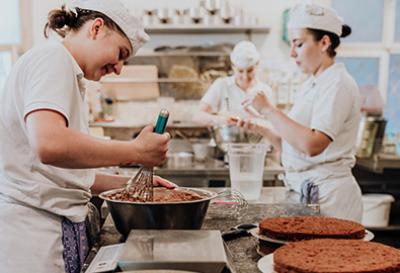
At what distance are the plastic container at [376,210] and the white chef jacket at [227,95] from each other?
3.79ft

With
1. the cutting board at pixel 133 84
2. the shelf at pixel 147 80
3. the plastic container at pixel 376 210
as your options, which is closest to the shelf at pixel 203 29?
the cutting board at pixel 133 84

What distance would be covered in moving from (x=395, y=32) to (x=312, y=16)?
2.72m

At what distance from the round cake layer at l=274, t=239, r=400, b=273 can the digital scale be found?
0.15 metres

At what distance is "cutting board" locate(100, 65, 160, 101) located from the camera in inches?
174

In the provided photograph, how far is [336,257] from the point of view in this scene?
1.18 m

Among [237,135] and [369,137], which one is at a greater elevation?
[237,135]

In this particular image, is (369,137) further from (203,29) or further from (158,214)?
(158,214)

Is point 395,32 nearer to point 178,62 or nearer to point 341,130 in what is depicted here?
point 178,62

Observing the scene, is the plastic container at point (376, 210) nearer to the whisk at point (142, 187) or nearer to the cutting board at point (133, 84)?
the cutting board at point (133, 84)

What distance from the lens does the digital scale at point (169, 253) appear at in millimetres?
1028

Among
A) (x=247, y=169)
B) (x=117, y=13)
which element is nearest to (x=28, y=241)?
(x=117, y=13)

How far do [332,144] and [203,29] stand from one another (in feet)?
7.65

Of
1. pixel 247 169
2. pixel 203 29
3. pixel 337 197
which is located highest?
pixel 203 29

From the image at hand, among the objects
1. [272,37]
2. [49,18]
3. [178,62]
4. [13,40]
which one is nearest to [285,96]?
[272,37]
